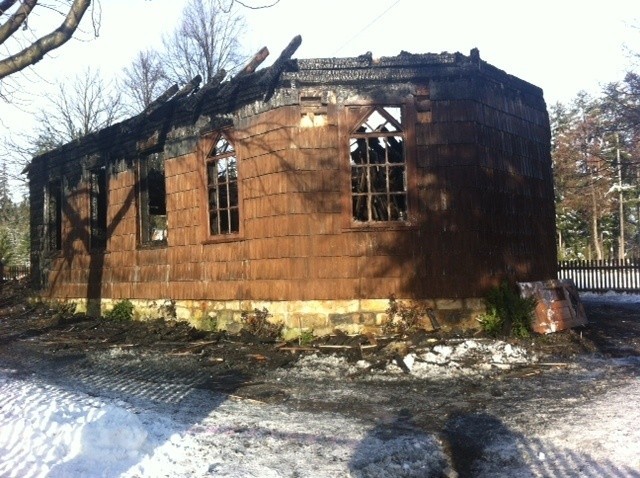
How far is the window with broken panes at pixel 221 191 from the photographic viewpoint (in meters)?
10.5

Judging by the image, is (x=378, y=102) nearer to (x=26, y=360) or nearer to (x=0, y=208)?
(x=26, y=360)

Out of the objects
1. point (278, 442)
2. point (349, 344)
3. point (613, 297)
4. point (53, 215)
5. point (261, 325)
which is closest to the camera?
point (278, 442)

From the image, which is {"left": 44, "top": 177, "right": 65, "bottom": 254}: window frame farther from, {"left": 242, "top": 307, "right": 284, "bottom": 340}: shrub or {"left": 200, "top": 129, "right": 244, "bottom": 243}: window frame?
{"left": 242, "top": 307, "right": 284, "bottom": 340}: shrub

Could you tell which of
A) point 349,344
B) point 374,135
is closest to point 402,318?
point 349,344

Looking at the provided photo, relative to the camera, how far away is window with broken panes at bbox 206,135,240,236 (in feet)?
34.4

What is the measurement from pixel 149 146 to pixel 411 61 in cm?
631

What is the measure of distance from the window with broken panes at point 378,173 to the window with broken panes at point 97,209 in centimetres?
769

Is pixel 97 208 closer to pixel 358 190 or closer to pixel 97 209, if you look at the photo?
pixel 97 209

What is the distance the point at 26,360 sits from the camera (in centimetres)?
921

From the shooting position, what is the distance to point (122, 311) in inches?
Result: 492

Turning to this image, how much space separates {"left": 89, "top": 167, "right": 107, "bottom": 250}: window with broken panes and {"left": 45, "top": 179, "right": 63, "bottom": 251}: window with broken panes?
2310 mm

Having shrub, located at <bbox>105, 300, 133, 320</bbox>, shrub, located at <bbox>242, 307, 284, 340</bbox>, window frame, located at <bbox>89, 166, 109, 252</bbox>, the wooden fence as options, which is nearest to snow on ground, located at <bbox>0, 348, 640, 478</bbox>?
shrub, located at <bbox>242, 307, 284, 340</bbox>

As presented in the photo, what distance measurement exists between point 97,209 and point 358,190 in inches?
325

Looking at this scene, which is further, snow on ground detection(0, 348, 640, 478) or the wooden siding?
the wooden siding
